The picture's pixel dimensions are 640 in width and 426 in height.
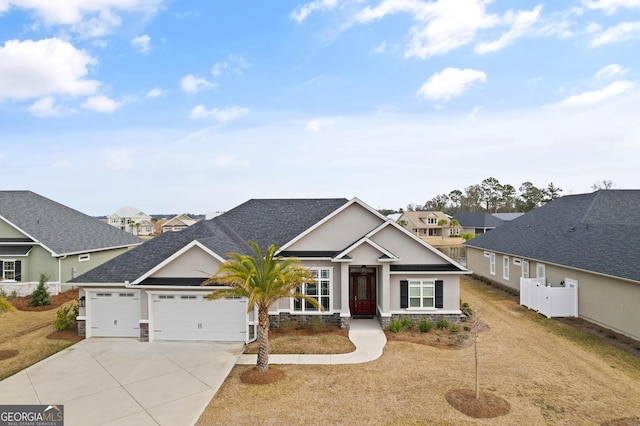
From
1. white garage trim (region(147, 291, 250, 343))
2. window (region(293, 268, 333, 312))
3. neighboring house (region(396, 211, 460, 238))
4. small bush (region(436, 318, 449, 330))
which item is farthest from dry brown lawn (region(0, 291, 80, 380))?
neighboring house (region(396, 211, 460, 238))

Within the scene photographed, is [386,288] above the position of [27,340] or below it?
above

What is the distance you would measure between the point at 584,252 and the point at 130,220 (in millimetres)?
98522

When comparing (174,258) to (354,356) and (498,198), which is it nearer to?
(354,356)

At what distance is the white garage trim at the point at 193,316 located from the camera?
15672 millimetres

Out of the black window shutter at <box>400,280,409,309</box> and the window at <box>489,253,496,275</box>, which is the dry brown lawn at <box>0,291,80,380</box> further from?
the window at <box>489,253,496,275</box>

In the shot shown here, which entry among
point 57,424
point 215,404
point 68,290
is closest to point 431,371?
point 215,404

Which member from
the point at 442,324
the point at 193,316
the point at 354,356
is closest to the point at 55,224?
the point at 193,316

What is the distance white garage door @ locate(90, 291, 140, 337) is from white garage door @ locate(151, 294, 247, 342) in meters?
1.45

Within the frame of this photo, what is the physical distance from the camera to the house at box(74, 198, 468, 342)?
15758 mm

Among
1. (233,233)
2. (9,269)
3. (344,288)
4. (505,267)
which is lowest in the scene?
(505,267)

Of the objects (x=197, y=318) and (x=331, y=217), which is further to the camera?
(x=331, y=217)

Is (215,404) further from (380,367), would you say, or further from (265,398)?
(380,367)

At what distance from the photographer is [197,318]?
15758 millimetres

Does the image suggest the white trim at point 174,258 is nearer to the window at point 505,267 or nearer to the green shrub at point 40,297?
the green shrub at point 40,297
